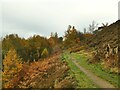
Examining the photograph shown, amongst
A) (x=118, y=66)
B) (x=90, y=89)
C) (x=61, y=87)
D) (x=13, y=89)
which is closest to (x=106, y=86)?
(x=90, y=89)

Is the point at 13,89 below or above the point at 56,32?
below

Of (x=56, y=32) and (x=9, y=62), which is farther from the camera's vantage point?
(x=56, y=32)

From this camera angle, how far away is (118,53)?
36781 mm

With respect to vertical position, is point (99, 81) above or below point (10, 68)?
below

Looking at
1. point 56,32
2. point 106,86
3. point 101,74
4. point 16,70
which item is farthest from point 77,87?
point 56,32

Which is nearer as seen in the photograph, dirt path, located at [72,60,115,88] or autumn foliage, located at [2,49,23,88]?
dirt path, located at [72,60,115,88]

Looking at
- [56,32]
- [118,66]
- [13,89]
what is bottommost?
[13,89]

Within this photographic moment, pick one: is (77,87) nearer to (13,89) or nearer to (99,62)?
(99,62)

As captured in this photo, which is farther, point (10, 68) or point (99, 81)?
A: point (10, 68)

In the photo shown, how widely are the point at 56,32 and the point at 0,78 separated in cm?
8400

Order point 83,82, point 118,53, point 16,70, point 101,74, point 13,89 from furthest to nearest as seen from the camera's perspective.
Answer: point 16,70 < point 13,89 < point 118,53 < point 101,74 < point 83,82

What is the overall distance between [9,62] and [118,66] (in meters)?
28.9

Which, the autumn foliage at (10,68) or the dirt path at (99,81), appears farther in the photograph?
the autumn foliage at (10,68)

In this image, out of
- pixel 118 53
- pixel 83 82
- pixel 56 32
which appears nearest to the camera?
pixel 83 82
